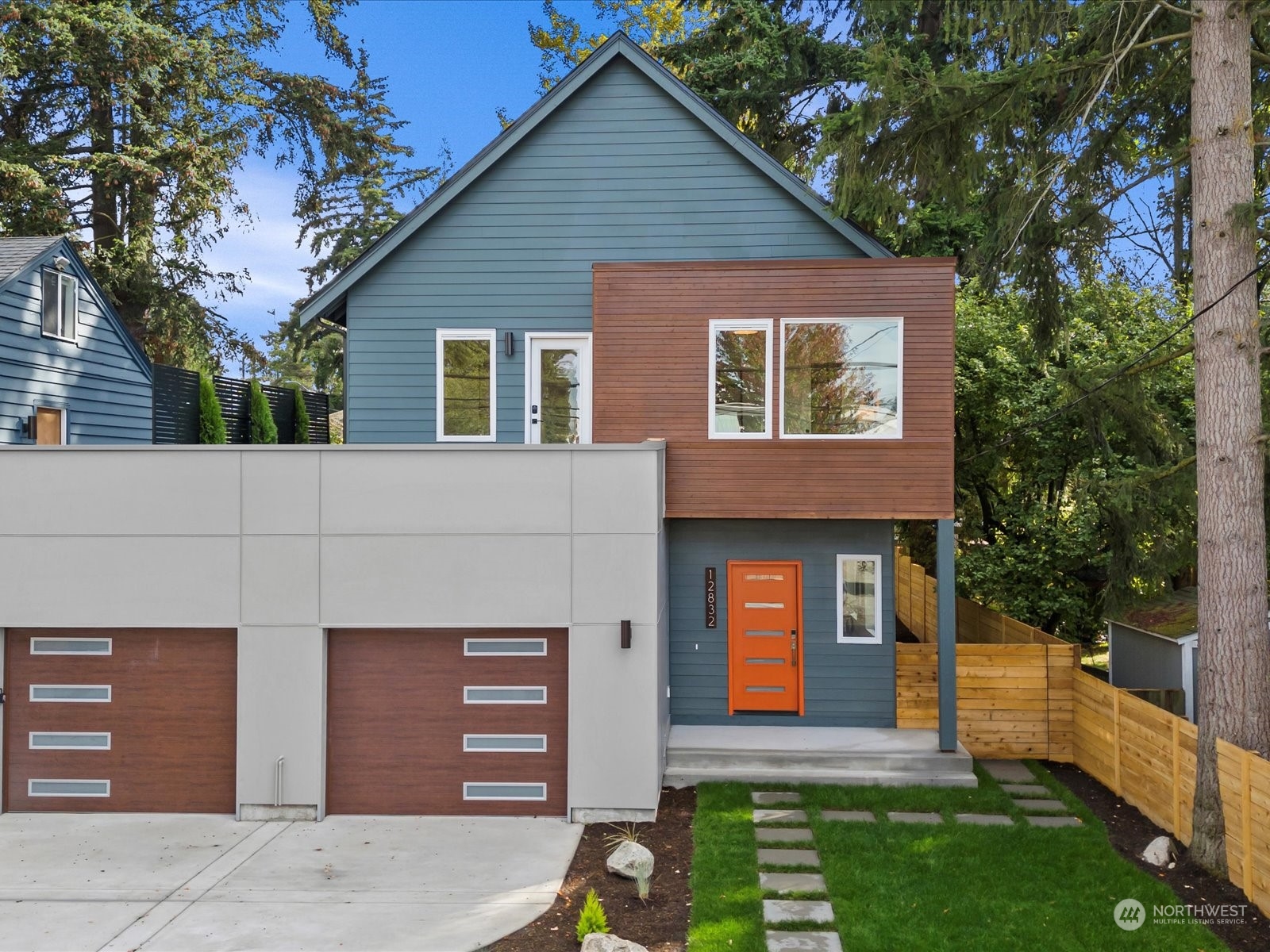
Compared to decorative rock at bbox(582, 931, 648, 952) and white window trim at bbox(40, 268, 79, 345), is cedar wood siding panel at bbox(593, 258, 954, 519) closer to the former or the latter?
decorative rock at bbox(582, 931, 648, 952)

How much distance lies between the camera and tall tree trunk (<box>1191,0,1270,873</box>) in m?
8.09

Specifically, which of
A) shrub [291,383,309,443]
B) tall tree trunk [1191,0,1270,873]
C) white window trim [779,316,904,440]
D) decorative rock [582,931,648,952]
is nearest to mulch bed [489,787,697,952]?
decorative rock [582,931,648,952]

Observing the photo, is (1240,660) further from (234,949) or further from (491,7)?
(491,7)

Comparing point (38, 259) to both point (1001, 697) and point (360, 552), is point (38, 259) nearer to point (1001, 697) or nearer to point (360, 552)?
point (360, 552)

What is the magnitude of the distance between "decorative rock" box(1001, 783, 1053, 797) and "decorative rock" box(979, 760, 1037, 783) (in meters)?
0.09

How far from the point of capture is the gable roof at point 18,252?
13.4 meters

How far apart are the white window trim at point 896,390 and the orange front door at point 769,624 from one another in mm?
1747

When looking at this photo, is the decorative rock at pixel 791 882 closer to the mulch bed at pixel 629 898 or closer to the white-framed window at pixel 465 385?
the mulch bed at pixel 629 898

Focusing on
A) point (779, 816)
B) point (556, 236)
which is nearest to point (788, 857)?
point (779, 816)

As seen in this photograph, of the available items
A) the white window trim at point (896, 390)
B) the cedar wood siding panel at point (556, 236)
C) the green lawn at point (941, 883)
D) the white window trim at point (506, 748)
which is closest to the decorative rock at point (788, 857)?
the green lawn at point (941, 883)

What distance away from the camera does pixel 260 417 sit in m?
19.6

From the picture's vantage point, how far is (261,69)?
23641 millimetres

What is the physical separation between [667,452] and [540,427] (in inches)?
71.8

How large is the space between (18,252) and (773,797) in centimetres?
1391
